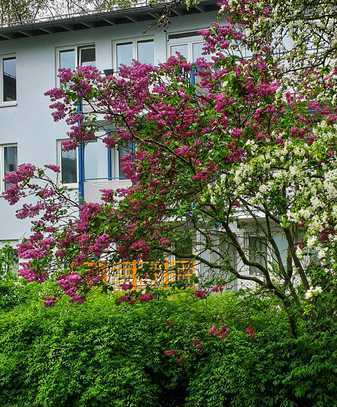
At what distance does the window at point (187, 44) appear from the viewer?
21875 mm

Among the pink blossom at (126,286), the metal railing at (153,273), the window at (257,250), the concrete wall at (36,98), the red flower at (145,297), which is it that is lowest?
the red flower at (145,297)

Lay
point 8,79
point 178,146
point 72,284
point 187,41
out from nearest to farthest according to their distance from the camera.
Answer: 1. point 72,284
2. point 178,146
3. point 187,41
4. point 8,79

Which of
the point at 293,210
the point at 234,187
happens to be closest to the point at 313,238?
the point at 293,210

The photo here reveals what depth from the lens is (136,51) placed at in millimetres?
23125

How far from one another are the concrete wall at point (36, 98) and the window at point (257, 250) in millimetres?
14942

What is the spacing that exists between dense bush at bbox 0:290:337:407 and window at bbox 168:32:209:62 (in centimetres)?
1301

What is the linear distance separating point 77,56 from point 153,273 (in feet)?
55.2

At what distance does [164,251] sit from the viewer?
8.13 metres

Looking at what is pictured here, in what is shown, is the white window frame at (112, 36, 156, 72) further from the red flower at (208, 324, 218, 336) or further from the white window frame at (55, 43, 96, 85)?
the red flower at (208, 324, 218, 336)

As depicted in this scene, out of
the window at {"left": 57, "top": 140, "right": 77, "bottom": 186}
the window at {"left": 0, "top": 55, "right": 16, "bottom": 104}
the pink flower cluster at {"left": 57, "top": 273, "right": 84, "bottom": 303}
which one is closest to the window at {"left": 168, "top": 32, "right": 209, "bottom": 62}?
the window at {"left": 57, "top": 140, "right": 77, "bottom": 186}

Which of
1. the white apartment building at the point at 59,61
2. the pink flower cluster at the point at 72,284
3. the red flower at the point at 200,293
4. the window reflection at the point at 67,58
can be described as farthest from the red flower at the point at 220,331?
the window reflection at the point at 67,58

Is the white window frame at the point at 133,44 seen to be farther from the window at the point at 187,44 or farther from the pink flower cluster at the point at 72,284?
the pink flower cluster at the point at 72,284

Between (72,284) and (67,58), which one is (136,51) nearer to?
(67,58)

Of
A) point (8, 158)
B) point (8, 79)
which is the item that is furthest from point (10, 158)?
point (8, 79)
